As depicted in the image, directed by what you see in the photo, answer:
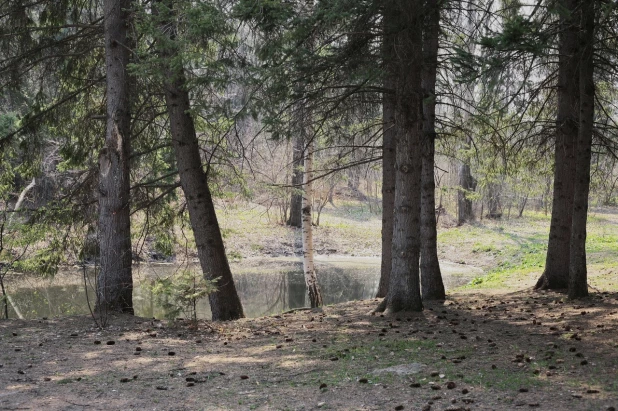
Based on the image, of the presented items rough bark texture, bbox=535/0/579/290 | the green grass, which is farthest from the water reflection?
rough bark texture, bbox=535/0/579/290

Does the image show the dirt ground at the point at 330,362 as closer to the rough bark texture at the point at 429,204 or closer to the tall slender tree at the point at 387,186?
the rough bark texture at the point at 429,204

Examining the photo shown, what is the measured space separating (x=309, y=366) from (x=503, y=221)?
85.9 ft

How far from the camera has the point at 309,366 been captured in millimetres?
5812

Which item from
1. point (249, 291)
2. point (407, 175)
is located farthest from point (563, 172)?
point (249, 291)

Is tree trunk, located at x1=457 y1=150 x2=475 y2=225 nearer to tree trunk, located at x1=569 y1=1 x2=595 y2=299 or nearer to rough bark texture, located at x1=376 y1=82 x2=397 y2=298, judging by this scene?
rough bark texture, located at x1=376 y1=82 x2=397 y2=298

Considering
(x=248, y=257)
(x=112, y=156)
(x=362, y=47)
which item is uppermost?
(x=362, y=47)

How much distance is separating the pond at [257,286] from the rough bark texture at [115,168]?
311 centimetres

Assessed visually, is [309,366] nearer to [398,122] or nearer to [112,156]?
[398,122]

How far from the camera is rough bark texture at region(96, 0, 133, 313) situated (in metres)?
8.72

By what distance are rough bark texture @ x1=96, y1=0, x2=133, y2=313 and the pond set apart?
311cm

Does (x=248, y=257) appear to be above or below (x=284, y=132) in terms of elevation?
below

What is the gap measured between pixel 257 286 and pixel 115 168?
397 inches

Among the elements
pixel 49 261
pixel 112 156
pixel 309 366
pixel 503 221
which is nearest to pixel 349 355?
pixel 309 366

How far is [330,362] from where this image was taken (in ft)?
19.4
